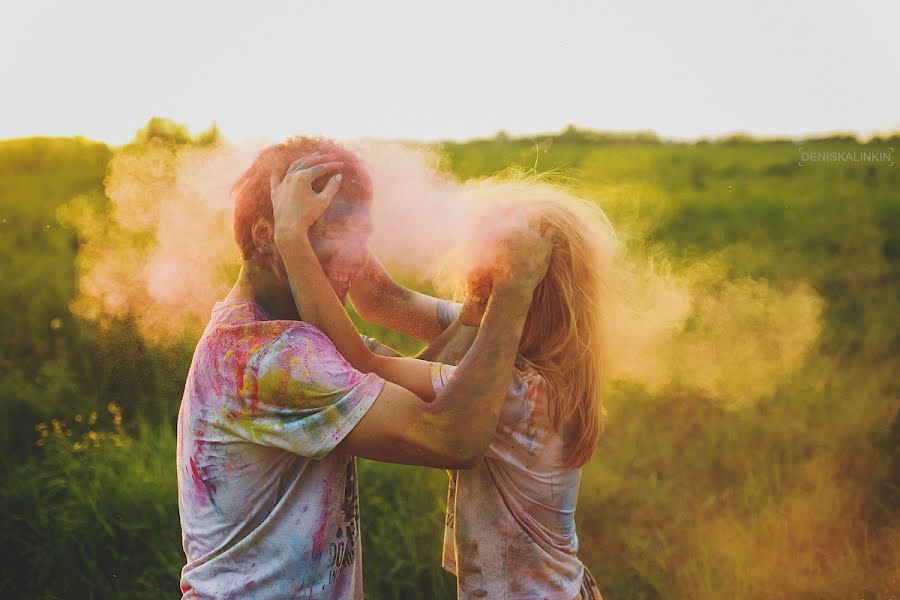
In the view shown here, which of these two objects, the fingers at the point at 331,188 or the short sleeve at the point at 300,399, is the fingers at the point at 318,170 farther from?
the short sleeve at the point at 300,399

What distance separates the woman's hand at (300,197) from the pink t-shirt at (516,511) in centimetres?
57

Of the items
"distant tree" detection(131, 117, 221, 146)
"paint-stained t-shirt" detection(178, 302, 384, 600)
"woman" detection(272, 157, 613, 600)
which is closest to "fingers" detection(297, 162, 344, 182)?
"paint-stained t-shirt" detection(178, 302, 384, 600)

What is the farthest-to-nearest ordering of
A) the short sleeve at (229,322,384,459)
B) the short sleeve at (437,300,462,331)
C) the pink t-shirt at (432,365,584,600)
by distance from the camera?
the short sleeve at (437,300,462,331)
the pink t-shirt at (432,365,584,600)
the short sleeve at (229,322,384,459)

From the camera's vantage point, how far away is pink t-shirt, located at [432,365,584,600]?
2160 mm

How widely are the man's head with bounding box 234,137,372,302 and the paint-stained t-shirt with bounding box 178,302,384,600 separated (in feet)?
0.62

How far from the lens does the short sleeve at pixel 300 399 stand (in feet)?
5.65

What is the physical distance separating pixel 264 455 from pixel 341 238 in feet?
1.90

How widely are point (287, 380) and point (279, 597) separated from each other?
548 mm

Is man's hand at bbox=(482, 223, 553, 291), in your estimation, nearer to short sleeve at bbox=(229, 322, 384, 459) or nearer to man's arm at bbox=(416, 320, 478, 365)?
man's arm at bbox=(416, 320, 478, 365)

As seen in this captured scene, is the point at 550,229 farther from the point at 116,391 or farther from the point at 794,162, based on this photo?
the point at 794,162

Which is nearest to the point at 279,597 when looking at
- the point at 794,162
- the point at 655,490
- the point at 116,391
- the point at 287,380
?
the point at 287,380

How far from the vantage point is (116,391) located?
525 centimetres

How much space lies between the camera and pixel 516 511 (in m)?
2.16

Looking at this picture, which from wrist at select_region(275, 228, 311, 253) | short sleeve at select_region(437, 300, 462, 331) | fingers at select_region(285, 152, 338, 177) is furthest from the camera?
short sleeve at select_region(437, 300, 462, 331)
